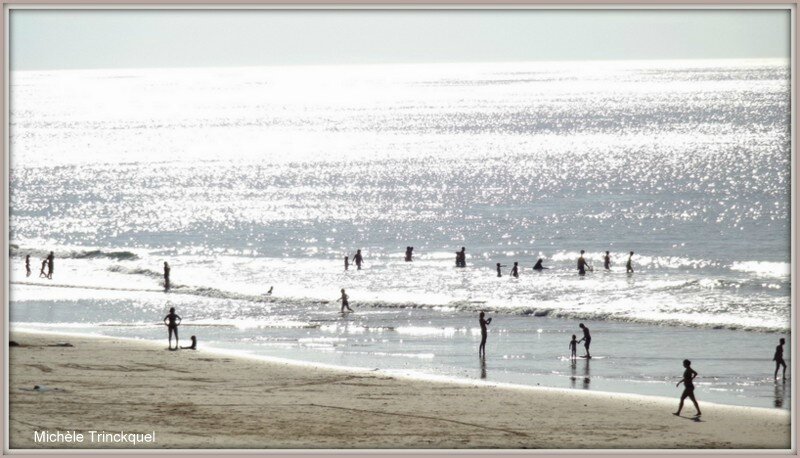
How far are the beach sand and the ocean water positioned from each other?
283 cm

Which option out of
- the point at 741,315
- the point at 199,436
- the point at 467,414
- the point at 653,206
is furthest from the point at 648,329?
the point at 653,206

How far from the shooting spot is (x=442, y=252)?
190ft

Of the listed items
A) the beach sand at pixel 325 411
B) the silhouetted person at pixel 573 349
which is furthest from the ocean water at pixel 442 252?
the beach sand at pixel 325 411

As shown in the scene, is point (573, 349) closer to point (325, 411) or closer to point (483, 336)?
point (483, 336)

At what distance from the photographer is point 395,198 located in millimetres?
86188

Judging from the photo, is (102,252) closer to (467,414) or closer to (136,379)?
(136,379)

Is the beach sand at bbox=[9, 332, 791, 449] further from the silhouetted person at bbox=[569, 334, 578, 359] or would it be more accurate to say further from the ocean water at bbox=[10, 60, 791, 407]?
the silhouetted person at bbox=[569, 334, 578, 359]

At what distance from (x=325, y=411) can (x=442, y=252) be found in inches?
1487

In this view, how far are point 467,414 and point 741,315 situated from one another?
63.1ft

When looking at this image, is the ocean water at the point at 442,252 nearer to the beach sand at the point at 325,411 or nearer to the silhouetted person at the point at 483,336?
the silhouetted person at the point at 483,336

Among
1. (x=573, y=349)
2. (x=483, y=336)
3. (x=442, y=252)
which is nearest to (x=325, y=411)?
(x=483, y=336)

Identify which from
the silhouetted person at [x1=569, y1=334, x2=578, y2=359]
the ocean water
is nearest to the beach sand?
the ocean water

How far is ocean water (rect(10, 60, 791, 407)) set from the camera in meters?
31.2

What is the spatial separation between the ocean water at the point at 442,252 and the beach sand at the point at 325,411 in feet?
9.28
